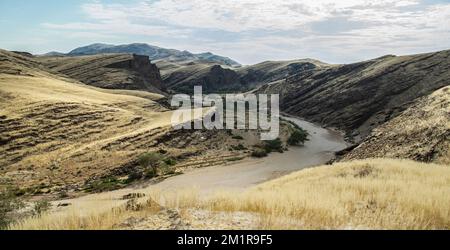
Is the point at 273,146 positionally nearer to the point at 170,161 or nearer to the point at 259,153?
the point at 259,153

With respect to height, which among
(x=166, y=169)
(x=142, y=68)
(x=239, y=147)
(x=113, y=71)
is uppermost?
(x=142, y=68)

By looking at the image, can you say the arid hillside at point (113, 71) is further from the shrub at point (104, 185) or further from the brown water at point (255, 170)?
the shrub at point (104, 185)

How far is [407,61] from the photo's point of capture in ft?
449

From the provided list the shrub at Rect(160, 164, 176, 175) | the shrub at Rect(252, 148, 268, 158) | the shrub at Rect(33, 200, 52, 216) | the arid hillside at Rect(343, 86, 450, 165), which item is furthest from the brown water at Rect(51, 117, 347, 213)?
the arid hillside at Rect(343, 86, 450, 165)

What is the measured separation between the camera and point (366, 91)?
12738cm

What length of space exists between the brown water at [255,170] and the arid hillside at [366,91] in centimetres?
2025

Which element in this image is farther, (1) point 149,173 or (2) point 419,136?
(1) point 149,173

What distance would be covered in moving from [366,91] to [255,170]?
78.3 m

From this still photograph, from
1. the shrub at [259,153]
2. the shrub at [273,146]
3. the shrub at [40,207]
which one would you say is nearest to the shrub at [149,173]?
the shrub at [259,153]

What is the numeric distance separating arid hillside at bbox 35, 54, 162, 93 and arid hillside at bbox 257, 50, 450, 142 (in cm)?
5212

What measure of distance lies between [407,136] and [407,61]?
354 ft

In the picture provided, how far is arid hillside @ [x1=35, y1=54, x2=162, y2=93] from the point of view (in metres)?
142

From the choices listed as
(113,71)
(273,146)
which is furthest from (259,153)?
(113,71)
